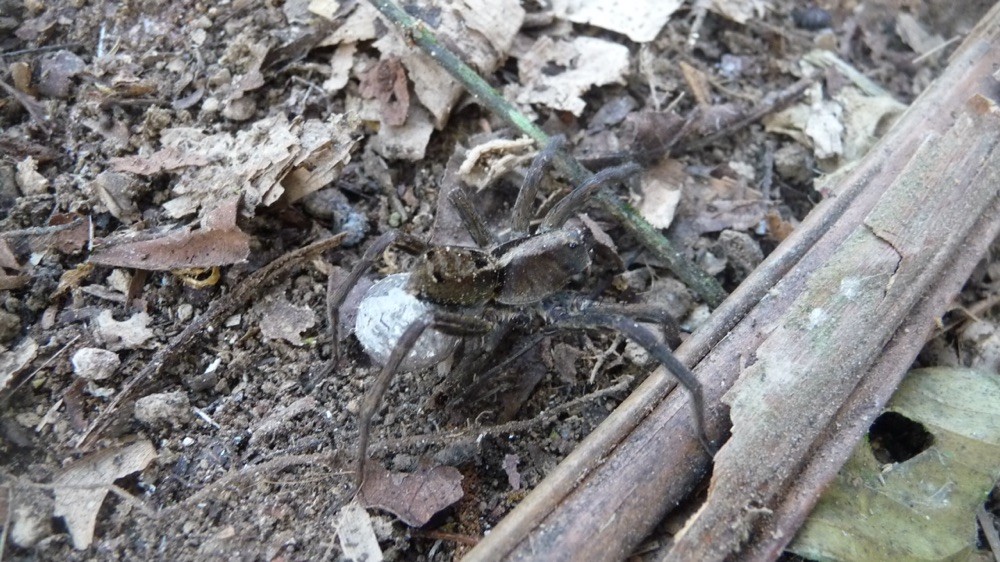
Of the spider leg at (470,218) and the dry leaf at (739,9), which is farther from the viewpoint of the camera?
the dry leaf at (739,9)

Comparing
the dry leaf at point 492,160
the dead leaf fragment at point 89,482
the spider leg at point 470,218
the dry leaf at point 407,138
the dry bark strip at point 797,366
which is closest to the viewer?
the dry bark strip at point 797,366

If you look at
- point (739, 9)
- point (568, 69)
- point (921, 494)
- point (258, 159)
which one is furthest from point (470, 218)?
point (739, 9)

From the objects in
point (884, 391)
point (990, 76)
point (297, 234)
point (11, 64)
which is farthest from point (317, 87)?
point (990, 76)

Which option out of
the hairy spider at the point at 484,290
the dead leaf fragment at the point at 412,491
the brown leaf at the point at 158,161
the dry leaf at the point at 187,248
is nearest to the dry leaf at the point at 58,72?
the brown leaf at the point at 158,161

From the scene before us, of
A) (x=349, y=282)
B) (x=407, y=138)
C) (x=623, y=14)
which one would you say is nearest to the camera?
(x=349, y=282)

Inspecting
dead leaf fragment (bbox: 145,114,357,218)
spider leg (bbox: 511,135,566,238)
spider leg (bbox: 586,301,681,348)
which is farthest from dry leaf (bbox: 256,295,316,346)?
spider leg (bbox: 586,301,681,348)

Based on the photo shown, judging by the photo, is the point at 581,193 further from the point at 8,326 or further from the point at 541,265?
the point at 8,326

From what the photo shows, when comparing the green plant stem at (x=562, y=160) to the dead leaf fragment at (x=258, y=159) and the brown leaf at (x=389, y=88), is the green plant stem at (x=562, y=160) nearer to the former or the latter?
the brown leaf at (x=389, y=88)
